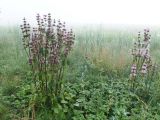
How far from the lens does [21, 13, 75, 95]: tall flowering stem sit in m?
4.98

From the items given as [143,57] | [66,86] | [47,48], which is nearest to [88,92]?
[66,86]

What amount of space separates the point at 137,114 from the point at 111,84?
98 cm

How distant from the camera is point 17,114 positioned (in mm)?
5008

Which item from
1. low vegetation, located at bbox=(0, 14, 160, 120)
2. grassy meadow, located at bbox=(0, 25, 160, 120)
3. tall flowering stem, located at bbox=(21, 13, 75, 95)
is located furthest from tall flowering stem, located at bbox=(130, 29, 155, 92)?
tall flowering stem, located at bbox=(21, 13, 75, 95)

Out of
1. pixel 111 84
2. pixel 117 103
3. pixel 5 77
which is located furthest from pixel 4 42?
pixel 117 103

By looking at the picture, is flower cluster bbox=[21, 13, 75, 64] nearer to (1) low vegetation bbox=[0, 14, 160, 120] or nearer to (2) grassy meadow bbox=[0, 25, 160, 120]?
(1) low vegetation bbox=[0, 14, 160, 120]

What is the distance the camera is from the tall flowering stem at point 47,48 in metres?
4.98

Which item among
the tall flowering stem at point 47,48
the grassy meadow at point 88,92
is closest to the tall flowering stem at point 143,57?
the grassy meadow at point 88,92

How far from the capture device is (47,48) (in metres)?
5.07

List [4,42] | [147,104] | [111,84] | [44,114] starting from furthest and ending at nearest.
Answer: [4,42], [111,84], [147,104], [44,114]

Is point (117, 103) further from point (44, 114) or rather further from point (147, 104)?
point (44, 114)

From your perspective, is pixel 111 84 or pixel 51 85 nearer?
pixel 51 85

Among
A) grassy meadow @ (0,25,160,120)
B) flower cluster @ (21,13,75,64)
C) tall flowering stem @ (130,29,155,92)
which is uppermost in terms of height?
flower cluster @ (21,13,75,64)

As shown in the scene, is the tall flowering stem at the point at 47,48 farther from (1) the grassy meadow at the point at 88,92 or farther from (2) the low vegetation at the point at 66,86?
(1) the grassy meadow at the point at 88,92
